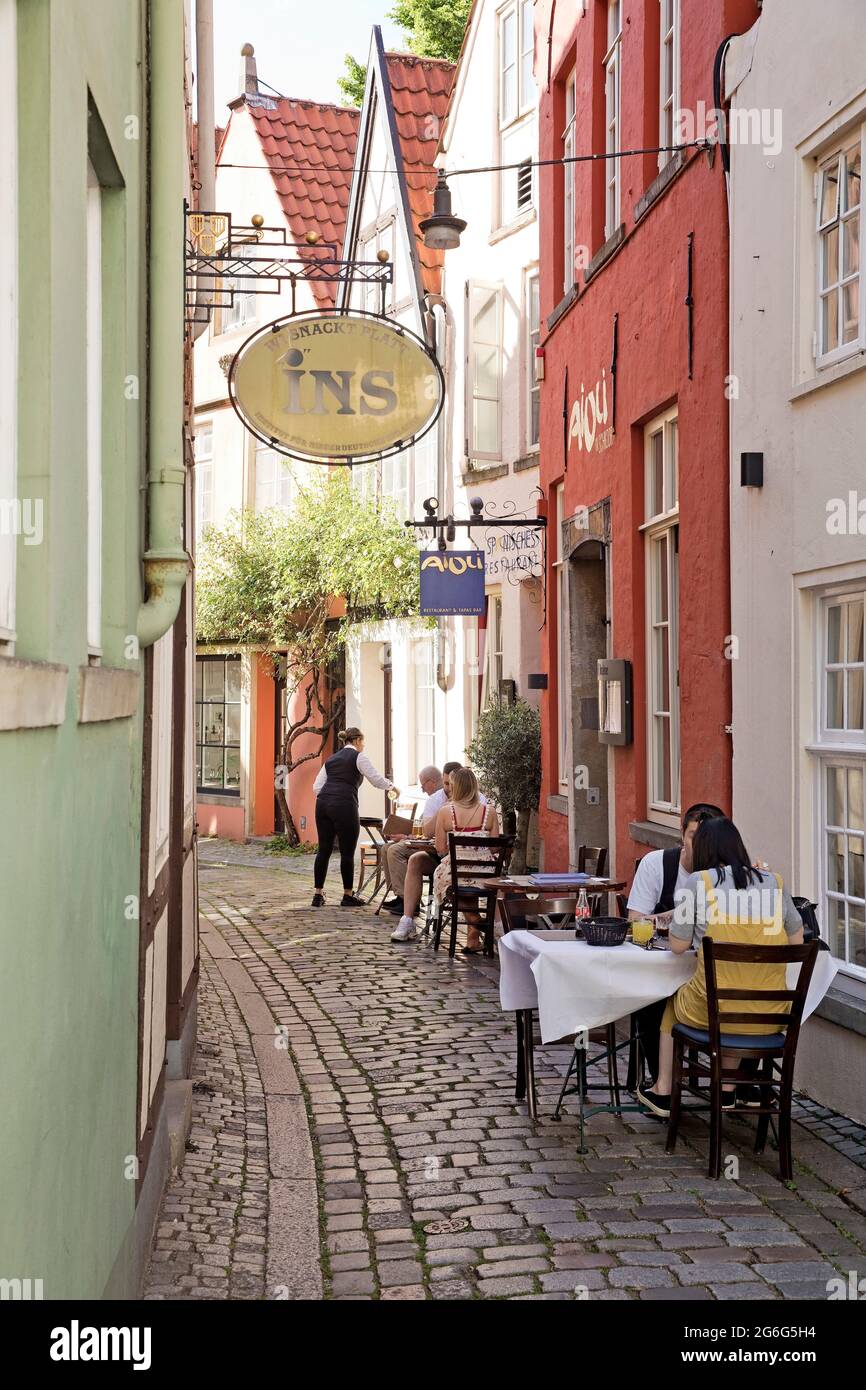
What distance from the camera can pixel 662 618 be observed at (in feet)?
33.1

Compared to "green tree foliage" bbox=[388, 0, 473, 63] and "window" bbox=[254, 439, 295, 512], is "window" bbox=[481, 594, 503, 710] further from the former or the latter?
→ "green tree foliage" bbox=[388, 0, 473, 63]

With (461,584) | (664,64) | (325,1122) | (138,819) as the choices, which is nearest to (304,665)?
(461,584)

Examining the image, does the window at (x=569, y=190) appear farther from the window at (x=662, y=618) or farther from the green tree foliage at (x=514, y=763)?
the green tree foliage at (x=514, y=763)

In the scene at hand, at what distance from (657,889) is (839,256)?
10.00 feet

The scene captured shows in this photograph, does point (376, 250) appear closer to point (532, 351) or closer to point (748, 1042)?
point (532, 351)

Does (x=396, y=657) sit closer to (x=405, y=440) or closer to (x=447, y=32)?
(x=405, y=440)

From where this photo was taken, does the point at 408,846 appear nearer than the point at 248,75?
Yes

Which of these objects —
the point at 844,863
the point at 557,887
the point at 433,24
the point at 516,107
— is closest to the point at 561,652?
the point at 557,887

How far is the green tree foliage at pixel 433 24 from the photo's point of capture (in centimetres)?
2481

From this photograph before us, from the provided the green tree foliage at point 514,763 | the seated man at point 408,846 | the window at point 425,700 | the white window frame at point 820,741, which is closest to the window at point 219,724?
the window at point 425,700

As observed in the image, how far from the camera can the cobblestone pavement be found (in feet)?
15.5

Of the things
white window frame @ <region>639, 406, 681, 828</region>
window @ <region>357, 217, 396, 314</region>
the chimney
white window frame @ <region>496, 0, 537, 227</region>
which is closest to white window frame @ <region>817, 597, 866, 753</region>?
white window frame @ <region>639, 406, 681, 828</region>

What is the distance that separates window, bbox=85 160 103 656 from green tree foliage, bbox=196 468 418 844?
44.0 feet

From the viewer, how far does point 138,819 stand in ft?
15.6
